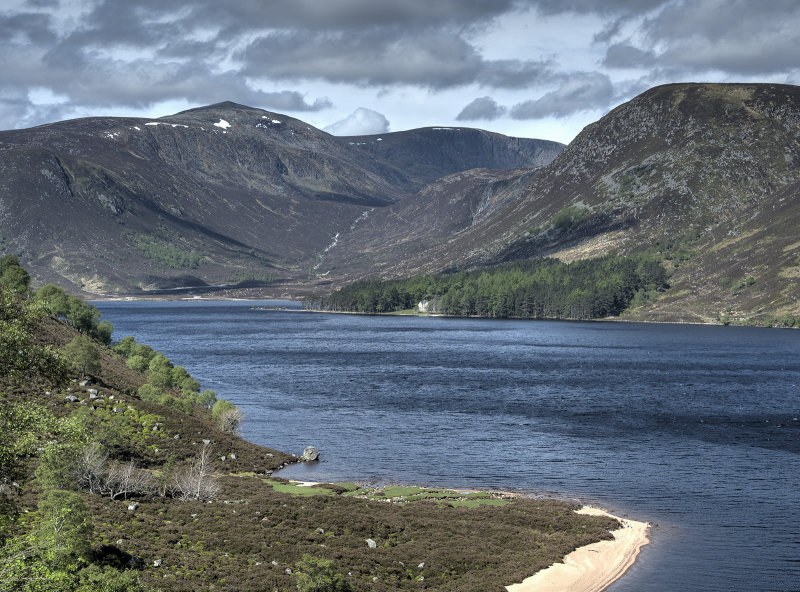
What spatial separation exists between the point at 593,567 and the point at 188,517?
28.7 meters

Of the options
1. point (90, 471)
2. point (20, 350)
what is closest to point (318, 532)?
point (90, 471)

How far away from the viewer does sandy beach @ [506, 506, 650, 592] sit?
54.1m

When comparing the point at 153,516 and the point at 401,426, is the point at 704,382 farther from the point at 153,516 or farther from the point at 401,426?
the point at 153,516

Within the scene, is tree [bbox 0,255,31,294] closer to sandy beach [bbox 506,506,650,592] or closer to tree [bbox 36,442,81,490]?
tree [bbox 36,442,81,490]

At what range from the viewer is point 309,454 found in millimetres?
92375

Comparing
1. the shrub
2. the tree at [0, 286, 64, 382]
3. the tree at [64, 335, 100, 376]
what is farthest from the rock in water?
the tree at [0, 286, 64, 382]

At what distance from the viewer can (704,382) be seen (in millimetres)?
164500

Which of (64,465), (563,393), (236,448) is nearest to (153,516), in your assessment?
(64,465)

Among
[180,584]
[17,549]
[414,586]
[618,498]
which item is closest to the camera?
[17,549]

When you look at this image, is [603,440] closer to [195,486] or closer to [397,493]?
[397,493]

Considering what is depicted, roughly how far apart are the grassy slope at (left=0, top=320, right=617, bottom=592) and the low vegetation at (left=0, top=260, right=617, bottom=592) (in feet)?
0.50

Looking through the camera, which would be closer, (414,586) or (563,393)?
(414,586)

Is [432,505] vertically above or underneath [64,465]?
underneath

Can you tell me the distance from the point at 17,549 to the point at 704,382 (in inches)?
5979
